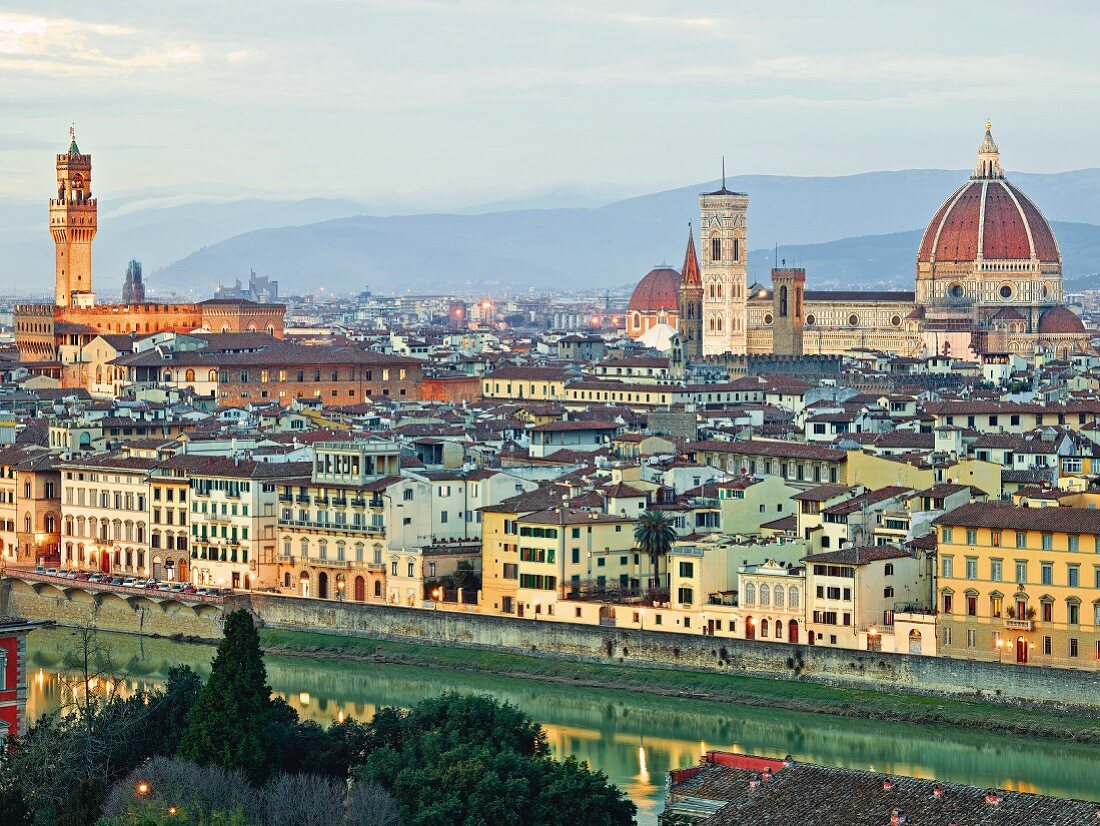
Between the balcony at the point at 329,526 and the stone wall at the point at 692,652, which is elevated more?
the balcony at the point at 329,526

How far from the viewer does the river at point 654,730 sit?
122ft

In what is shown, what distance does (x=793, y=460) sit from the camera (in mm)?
56656

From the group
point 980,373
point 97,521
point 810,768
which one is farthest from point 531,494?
point 980,373

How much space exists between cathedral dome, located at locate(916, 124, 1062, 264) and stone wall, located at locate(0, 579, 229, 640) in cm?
8582

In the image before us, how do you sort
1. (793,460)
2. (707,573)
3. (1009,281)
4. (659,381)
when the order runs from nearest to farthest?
(707,573) → (793,460) → (659,381) → (1009,281)

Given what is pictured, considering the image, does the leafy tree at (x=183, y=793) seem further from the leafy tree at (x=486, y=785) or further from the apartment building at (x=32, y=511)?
the apartment building at (x=32, y=511)

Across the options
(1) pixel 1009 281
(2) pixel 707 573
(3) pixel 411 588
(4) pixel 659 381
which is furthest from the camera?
(1) pixel 1009 281

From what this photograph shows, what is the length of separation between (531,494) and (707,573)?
621 centimetres

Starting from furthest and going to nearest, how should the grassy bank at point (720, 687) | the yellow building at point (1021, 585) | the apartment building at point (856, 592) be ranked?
the apartment building at point (856, 592) < the yellow building at point (1021, 585) < the grassy bank at point (720, 687)

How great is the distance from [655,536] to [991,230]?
89602mm

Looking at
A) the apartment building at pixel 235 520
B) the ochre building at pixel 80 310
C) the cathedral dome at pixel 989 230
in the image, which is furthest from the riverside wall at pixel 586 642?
the cathedral dome at pixel 989 230

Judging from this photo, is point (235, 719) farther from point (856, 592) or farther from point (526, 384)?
point (526, 384)

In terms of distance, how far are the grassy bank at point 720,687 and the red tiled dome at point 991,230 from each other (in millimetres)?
88933

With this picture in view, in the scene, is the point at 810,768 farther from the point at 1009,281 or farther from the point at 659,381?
the point at 1009,281
